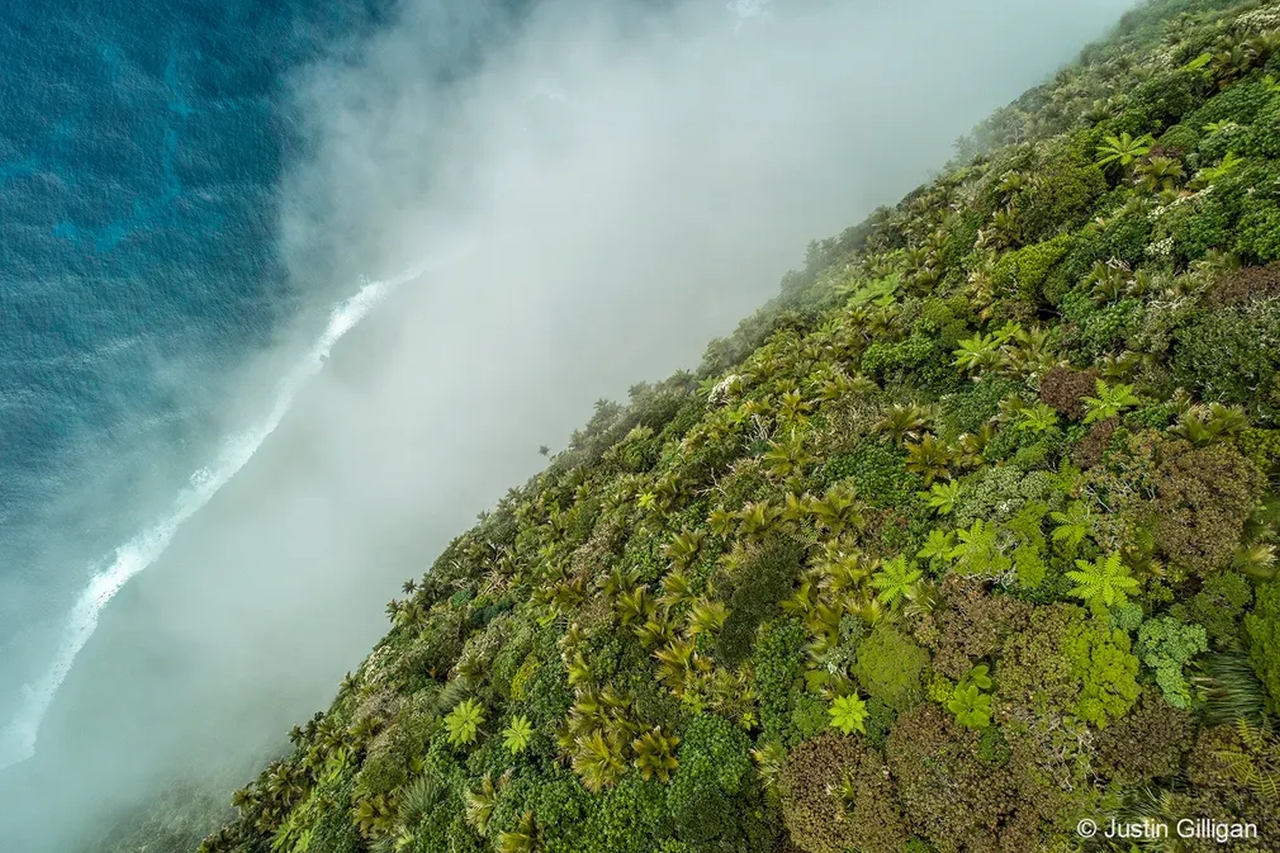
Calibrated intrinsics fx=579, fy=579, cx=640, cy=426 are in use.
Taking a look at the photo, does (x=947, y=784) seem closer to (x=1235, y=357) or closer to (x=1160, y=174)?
(x=1235, y=357)

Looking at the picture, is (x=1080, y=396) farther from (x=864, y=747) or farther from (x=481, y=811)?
(x=481, y=811)

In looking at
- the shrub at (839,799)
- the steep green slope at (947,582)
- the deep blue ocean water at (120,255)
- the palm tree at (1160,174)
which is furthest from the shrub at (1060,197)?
the deep blue ocean water at (120,255)

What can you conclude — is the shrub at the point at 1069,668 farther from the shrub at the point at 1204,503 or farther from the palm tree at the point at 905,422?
the palm tree at the point at 905,422

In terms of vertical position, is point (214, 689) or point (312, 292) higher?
point (312, 292)

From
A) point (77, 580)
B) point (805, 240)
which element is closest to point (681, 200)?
point (805, 240)

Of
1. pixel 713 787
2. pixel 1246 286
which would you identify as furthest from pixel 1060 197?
pixel 713 787
